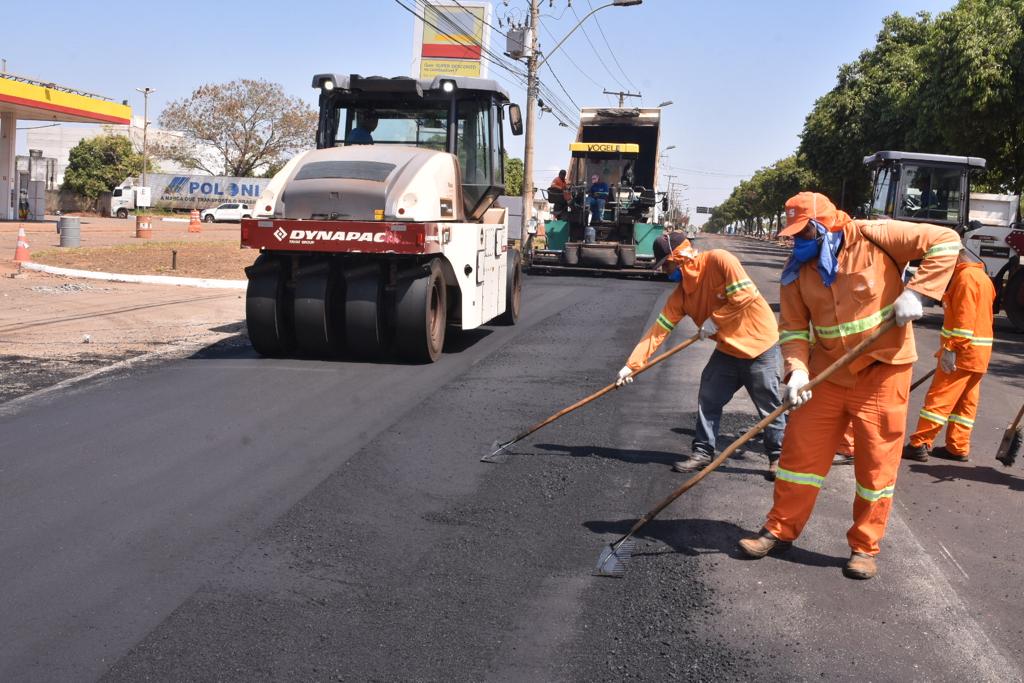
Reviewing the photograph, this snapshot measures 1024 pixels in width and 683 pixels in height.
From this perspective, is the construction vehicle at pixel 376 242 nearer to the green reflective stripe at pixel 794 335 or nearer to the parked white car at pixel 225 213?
the green reflective stripe at pixel 794 335

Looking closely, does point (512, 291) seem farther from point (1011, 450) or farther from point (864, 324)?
point (864, 324)

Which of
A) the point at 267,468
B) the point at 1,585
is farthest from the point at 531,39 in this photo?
the point at 1,585

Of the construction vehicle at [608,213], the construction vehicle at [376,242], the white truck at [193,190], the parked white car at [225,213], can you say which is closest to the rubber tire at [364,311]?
the construction vehicle at [376,242]

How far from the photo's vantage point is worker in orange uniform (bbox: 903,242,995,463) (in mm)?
7105

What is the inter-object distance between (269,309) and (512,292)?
4.06 meters

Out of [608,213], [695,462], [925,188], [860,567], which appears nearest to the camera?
[860,567]

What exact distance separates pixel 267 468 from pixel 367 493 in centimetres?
78

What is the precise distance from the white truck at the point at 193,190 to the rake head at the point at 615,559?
2340 inches

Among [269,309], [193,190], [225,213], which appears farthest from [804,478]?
[193,190]

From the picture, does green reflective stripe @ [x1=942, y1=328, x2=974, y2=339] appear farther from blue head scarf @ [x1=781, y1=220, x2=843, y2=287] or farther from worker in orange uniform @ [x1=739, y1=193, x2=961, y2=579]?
blue head scarf @ [x1=781, y1=220, x2=843, y2=287]

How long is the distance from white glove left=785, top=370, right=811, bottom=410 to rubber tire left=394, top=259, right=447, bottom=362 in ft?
17.6

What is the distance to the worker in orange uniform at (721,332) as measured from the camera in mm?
6477

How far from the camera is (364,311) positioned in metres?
9.80

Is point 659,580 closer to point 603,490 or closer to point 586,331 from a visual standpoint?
point 603,490
